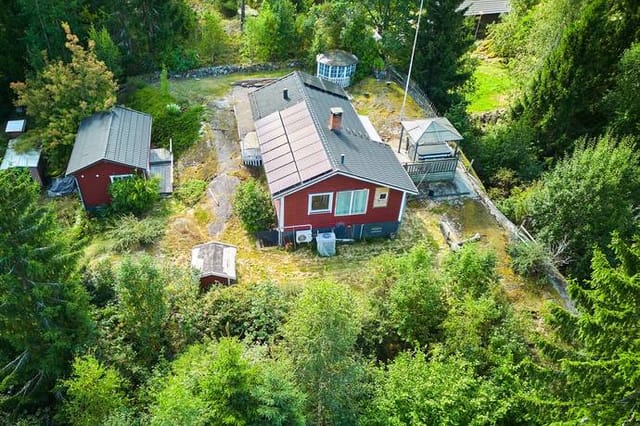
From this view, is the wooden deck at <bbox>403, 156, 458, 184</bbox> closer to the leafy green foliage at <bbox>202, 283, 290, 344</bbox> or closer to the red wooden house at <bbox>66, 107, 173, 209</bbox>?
the leafy green foliage at <bbox>202, 283, 290, 344</bbox>

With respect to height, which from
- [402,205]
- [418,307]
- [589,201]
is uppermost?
[589,201]

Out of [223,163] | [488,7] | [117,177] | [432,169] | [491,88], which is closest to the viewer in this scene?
[117,177]

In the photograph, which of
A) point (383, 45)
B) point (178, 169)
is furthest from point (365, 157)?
point (383, 45)

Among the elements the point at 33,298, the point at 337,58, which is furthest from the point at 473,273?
the point at 337,58

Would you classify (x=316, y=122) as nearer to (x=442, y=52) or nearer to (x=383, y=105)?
(x=383, y=105)

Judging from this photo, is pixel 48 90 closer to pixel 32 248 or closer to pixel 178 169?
pixel 178 169

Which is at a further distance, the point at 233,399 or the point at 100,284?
the point at 100,284
